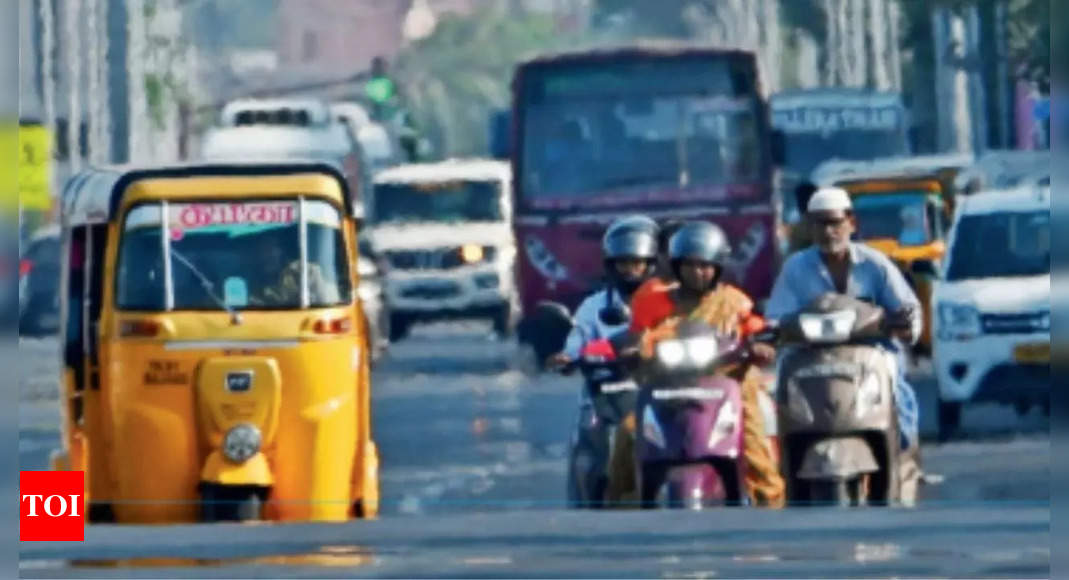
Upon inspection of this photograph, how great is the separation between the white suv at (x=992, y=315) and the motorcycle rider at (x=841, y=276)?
8.79 meters

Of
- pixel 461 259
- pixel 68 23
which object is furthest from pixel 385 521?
pixel 68 23

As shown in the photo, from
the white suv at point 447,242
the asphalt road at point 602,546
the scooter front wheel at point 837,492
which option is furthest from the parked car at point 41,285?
the asphalt road at point 602,546

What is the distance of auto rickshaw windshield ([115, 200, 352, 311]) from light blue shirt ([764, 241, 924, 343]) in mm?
3208

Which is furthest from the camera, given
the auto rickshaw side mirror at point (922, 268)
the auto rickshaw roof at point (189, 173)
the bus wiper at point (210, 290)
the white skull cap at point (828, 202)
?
the auto rickshaw side mirror at point (922, 268)

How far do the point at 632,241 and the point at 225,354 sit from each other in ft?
8.65

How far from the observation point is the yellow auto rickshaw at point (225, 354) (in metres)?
16.7

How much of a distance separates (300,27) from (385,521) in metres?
168

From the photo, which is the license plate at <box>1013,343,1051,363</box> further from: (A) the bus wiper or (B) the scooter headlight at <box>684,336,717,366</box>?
(B) the scooter headlight at <box>684,336,717,366</box>

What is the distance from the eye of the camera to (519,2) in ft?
591

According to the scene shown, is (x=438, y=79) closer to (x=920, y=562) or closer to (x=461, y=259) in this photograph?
(x=461, y=259)

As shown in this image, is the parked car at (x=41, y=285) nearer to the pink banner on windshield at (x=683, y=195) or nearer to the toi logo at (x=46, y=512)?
the pink banner on windshield at (x=683, y=195)

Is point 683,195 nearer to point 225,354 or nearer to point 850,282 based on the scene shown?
point 225,354

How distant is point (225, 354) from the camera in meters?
16.9

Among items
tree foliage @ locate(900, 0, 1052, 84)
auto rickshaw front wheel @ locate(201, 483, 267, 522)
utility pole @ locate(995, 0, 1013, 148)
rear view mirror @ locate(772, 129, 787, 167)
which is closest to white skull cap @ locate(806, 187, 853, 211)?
auto rickshaw front wheel @ locate(201, 483, 267, 522)
